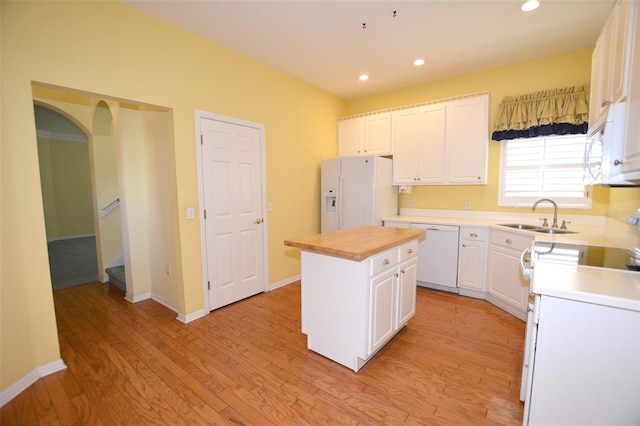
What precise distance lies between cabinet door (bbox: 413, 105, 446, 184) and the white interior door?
7.20 feet

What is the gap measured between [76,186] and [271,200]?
6.85m

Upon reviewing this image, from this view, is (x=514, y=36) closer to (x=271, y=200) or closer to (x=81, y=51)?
(x=271, y=200)

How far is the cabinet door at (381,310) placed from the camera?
203cm

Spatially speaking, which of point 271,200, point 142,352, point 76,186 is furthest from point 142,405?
point 76,186

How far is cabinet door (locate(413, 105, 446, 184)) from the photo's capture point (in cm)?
372

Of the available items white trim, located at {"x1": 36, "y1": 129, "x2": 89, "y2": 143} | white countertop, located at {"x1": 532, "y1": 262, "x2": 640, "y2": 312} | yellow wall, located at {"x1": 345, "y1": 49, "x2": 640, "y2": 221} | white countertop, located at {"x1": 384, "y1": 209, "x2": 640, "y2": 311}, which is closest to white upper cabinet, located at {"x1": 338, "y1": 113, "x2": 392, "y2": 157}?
yellow wall, located at {"x1": 345, "y1": 49, "x2": 640, "y2": 221}

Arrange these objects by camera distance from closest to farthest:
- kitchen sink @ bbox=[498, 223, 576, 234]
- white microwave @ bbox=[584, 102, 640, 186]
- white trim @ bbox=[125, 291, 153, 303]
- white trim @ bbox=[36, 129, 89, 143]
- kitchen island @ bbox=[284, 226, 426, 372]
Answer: white microwave @ bbox=[584, 102, 640, 186] → kitchen island @ bbox=[284, 226, 426, 372] → kitchen sink @ bbox=[498, 223, 576, 234] → white trim @ bbox=[125, 291, 153, 303] → white trim @ bbox=[36, 129, 89, 143]

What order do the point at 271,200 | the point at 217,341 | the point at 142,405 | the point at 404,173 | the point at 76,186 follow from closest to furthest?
the point at 142,405
the point at 217,341
the point at 271,200
the point at 404,173
the point at 76,186

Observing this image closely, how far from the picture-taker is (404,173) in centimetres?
407

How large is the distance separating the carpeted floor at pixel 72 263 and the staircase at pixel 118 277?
0.38 m

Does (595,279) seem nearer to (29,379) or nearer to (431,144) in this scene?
(431,144)

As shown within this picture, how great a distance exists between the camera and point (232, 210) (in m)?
3.25

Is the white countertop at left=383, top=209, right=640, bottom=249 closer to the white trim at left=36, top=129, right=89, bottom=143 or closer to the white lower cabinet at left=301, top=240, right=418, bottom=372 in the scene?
the white lower cabinet at left=301, top=240, right=418, bottom=372

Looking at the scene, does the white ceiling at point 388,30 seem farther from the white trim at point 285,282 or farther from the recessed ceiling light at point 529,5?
the white trim at point 285,282
